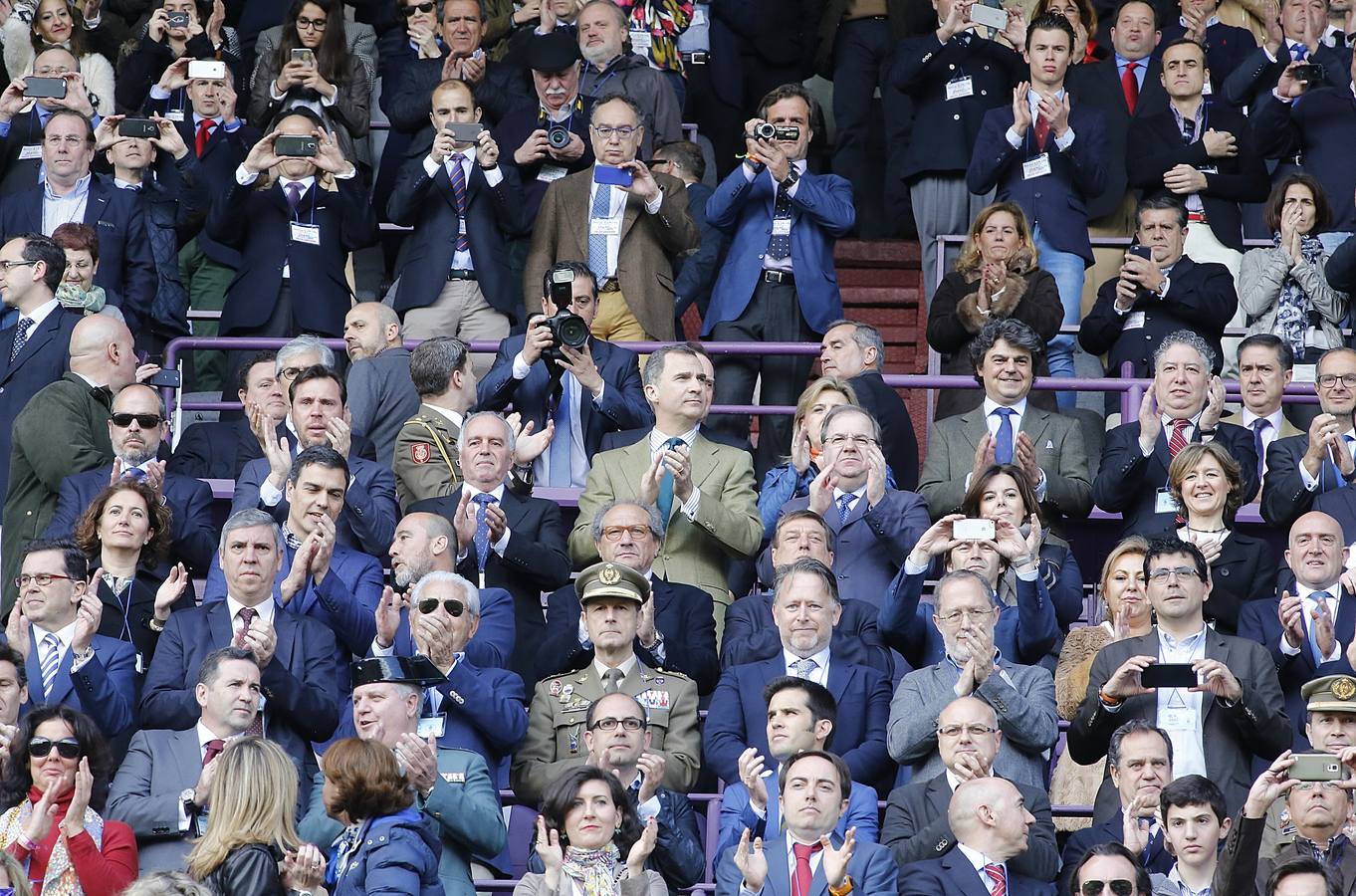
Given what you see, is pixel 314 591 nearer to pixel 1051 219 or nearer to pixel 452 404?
pixel 452 404

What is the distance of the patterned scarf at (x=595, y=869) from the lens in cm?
777

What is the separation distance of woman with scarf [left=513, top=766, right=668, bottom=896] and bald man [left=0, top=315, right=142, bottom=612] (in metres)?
2.97

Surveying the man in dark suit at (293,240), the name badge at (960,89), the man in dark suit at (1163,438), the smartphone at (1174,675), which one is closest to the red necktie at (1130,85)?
the name badge at (960,89)

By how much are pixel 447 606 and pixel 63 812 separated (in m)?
1.41

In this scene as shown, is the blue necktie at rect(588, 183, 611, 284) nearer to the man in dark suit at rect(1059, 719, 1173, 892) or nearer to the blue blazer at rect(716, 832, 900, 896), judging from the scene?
the man in dark suit at rect(1059, 719, 1173, 892)

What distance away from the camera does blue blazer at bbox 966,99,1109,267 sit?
1202cm

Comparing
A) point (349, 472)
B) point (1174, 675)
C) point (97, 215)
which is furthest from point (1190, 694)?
point (97, 215)

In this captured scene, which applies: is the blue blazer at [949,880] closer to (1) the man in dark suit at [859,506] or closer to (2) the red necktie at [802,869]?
(2) the red necktie at [802,869]

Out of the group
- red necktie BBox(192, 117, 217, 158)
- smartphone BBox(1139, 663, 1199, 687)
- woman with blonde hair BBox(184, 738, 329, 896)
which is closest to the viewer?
woman with blonde hair BBox(184, 738, 329, 896)

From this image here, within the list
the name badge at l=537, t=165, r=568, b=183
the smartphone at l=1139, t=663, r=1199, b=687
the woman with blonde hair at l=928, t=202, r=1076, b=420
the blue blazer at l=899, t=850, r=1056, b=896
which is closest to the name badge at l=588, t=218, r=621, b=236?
the name badge at l=537, t=165, r=568, b=183

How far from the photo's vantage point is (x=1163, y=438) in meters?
10.4

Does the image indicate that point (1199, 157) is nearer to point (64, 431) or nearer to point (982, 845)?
point (982, 845)

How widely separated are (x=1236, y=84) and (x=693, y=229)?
9.98 ft

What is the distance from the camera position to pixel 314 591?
29.6 feet
